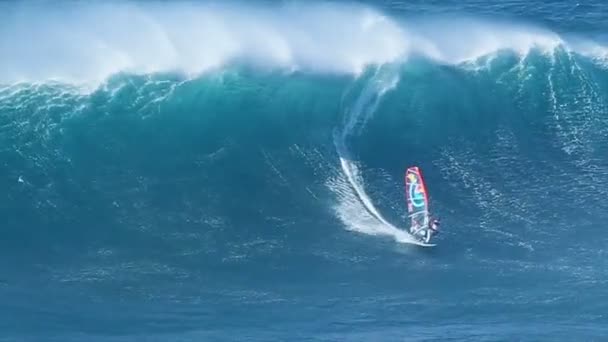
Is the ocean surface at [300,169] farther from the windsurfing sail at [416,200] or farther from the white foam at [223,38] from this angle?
the windsurfing sail at [416,200]

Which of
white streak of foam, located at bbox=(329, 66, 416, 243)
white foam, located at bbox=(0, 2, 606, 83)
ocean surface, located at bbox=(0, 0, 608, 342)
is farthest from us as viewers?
white foam, located at bbox=(0, 2, 606, 83)

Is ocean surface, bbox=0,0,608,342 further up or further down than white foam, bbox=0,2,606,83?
further down

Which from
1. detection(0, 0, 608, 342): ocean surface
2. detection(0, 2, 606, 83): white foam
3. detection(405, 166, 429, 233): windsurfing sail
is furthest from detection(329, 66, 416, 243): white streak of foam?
detection(0, 2, 606, 83): white foam

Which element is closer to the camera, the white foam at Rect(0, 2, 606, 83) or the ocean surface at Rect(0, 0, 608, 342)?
the ocean surface at Rect(0, 0, 608, 342)

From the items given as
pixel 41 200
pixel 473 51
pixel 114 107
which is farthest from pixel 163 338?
pixel 473 51

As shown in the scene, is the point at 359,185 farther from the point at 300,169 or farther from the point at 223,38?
the point at 223,38

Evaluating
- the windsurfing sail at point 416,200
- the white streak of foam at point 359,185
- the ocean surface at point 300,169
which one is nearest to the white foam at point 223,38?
the ocean surface at point 300,169

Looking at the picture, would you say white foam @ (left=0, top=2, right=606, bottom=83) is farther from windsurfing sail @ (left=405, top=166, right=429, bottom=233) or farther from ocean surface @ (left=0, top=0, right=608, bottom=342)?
windsurfing sail @ (left=405, top=166, right=429, bottom=233)

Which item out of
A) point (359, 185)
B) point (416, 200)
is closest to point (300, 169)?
point (359, 185)
